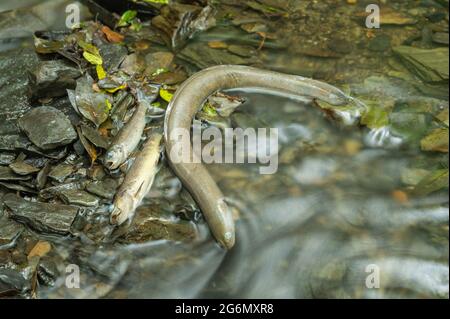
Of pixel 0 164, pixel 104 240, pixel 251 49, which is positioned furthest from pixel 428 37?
pixel 0 164

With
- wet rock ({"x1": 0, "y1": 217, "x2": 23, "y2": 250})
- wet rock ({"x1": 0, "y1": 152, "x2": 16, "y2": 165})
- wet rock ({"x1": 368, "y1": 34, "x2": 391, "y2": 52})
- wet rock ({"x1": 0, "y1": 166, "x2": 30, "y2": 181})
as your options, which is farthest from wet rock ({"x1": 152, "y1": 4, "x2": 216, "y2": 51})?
wet rock ({"x1": 0, "y1": 217, "x2": 23, "y2": 250})

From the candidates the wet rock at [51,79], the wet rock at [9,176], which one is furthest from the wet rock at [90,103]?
the wet rock at [9,176]

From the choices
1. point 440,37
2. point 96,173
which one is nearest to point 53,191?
point 96,173

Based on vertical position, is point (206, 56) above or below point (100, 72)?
below

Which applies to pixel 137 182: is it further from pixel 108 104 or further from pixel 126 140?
pixel 108 104

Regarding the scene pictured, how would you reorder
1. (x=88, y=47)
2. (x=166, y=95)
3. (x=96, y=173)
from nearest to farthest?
1. (x=96, y=173)
2. (x=166, y=95)
3. (x=88, y=47)

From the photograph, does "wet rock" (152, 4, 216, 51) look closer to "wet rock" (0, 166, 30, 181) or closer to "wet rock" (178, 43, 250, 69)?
"wet rock" (178, 43, 250, 69)

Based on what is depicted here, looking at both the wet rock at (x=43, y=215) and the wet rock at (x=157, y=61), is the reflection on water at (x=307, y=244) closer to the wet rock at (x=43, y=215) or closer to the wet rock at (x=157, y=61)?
the wet rock at (x=43, y=215)
